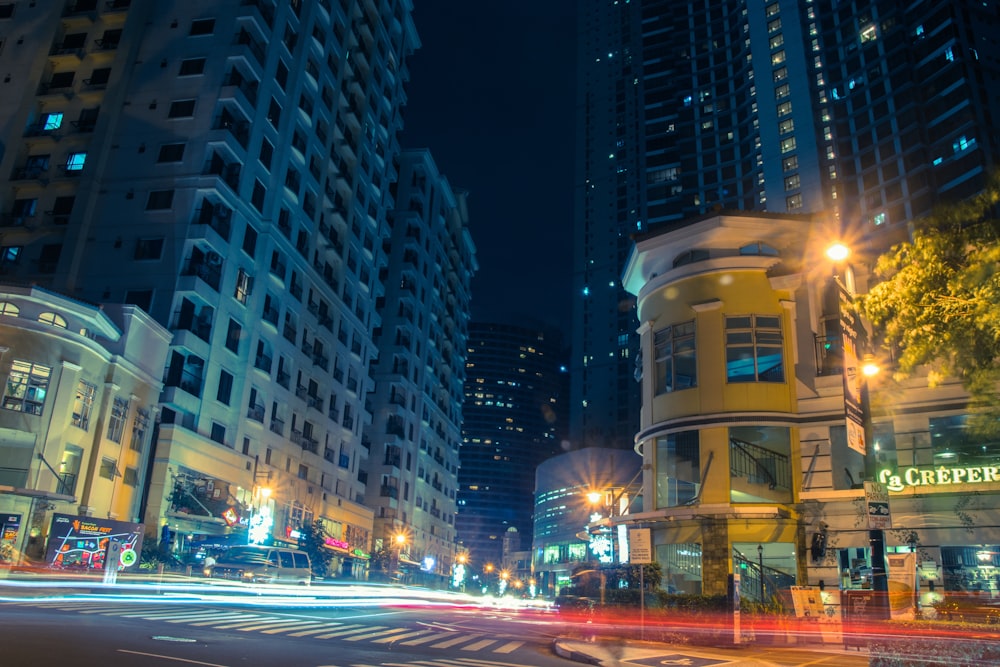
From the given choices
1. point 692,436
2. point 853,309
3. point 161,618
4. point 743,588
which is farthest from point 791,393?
point 161,618

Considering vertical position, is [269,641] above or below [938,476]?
below

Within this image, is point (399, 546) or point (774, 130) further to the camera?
point (774, 130)

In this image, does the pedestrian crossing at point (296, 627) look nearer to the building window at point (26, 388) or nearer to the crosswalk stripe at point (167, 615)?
the crosswalk stripe at point (167, 615)

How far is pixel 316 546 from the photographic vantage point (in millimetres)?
54406

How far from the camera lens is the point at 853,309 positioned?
56.1ft

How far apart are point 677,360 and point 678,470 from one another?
428 cm

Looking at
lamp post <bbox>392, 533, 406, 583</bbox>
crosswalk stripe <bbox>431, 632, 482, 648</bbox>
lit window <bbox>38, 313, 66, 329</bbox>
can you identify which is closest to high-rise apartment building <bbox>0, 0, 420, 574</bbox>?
lit window <bbox>38, 313, 66, 329</bbox>

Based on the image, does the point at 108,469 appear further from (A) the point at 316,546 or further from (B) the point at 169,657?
(B) the point at 169,657

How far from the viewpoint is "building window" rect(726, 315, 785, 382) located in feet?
90.3

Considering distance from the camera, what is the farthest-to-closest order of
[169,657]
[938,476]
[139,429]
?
[139,429] → [938,476] → [169,657]

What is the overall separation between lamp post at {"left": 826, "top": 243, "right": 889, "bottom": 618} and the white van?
22.3 metres

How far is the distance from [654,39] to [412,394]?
95.4 m

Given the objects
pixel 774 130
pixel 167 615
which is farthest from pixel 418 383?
pixel 167 615

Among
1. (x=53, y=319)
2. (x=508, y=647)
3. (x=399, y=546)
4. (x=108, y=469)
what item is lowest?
(x=508, y=647)
